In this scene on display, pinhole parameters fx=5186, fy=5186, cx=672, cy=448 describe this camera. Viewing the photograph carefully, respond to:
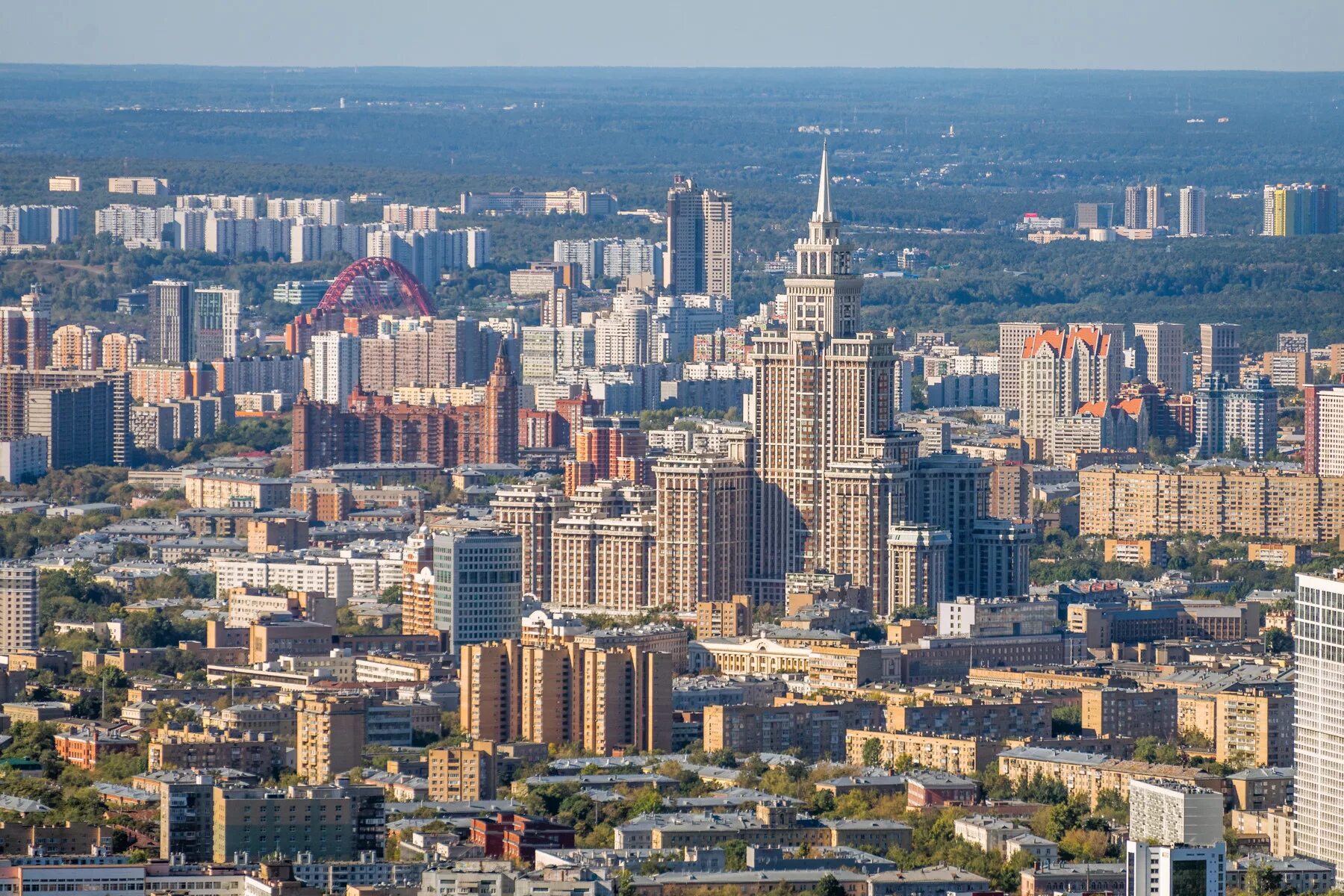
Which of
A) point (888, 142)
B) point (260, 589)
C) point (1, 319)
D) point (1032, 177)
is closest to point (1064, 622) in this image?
point (260, 589)

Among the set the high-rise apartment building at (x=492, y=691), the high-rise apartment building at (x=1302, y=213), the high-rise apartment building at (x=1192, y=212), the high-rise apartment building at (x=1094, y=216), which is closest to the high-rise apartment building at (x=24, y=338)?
the high-rise apartment building at (x=1302, y=213)

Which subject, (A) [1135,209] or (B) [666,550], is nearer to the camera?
(B) [666,550]

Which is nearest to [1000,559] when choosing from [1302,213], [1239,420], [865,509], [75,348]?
[865,509]

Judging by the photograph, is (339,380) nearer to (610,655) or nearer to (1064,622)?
(1064,622)

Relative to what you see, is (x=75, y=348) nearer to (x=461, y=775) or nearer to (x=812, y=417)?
(x=812, y=417)

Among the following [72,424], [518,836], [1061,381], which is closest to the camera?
[518,836]
